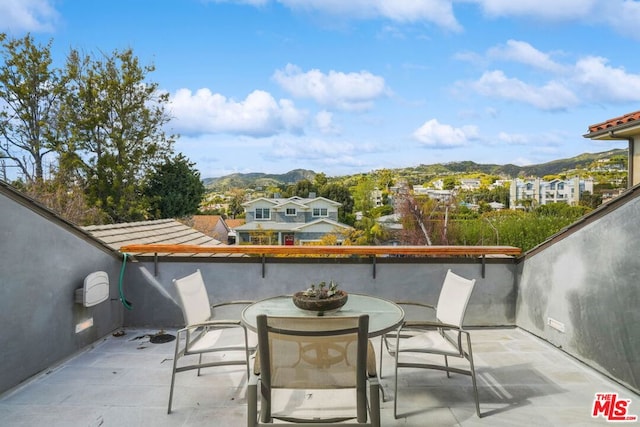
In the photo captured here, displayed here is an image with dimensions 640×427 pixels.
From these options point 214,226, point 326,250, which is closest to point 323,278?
point 326,250

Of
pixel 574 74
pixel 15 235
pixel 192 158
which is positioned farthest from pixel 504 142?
pixel 15 235

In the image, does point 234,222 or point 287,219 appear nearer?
point 287,219

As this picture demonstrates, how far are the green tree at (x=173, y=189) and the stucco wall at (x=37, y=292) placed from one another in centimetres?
1758

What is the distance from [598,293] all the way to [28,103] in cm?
2268

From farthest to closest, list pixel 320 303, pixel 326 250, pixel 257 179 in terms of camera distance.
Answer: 1. pixel 257 179
2. pixel 326 250
3. pixel 320 303

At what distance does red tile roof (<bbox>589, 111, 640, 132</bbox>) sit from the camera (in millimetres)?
7449

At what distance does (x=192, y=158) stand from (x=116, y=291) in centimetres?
1889

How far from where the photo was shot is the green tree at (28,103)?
18188mm

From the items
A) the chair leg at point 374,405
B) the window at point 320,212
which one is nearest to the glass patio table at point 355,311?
the chair leg at point 374,405

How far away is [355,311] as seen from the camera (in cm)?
272

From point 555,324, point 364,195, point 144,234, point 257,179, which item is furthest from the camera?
point 257,179

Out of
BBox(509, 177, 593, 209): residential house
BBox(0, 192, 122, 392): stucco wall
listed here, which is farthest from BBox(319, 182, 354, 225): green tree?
BBox(0, 192, 122, 392): stucco wall

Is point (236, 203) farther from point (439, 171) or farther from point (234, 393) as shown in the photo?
point (234, 393)

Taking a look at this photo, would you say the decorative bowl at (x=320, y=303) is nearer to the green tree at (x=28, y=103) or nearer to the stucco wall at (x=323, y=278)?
the stucco wall at (x=323, y=278)
